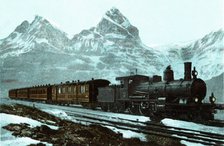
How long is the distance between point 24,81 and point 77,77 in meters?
14.1

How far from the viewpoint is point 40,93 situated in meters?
40.7

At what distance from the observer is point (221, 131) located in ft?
48.9

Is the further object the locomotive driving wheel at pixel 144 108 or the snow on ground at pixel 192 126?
the locomotive driving wheel at pixel 144 108

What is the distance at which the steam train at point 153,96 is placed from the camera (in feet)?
59.9

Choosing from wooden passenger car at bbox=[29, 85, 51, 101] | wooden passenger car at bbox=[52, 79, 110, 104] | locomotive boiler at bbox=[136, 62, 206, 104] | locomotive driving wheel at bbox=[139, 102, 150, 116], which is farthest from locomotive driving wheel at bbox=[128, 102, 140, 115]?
wooden passenger car at bbox=[29, 85, 51, 101]

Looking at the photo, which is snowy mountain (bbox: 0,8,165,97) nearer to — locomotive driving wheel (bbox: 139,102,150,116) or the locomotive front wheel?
the locomotive front wheel

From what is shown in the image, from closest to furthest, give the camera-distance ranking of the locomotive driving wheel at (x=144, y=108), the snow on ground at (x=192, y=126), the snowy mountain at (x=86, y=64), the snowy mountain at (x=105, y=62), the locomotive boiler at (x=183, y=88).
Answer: the snow on ground at (x=192, y=126) < the locomotive boiler at (x=183, y=88) < the locomotive driving wheel at (x=144, y=108) < the snowy mountain at (x=105, y=62) < the snowy mountain at (x=86, y=64)

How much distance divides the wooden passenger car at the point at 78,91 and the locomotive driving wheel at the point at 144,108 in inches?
324

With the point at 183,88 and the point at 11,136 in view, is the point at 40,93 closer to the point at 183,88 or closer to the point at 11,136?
the point at 183,88

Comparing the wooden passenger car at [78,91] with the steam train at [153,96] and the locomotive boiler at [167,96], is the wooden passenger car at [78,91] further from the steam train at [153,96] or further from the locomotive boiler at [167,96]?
the locomotive boiler at [167,96]

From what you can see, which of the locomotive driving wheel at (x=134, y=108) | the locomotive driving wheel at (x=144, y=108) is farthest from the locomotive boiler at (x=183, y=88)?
the locomotive driving wheel at (x=134, y=108)

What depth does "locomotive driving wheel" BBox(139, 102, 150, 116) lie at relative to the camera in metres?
20.2

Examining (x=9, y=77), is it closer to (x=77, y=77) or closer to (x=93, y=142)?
(x=77, y=77)

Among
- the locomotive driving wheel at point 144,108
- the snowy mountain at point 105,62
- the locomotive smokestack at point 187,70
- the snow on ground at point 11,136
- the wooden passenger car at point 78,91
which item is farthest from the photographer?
the snowy mountain at point 105,62
